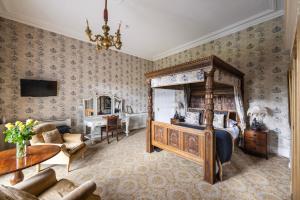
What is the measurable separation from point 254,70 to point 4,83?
22.5 feet

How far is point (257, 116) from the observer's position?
3.77 meters

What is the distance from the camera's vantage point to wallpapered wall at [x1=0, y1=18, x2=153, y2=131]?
3.59 metres

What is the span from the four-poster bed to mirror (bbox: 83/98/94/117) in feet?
8.29

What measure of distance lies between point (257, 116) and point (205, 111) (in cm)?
221

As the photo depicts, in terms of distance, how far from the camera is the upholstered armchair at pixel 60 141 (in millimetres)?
2770

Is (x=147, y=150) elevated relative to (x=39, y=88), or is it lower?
lower

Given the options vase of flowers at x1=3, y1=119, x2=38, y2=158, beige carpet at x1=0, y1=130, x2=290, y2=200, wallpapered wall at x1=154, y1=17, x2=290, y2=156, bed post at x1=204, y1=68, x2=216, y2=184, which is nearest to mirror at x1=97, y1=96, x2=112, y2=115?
beige carpet at x1=0, y1=130, x2=290, y2=200

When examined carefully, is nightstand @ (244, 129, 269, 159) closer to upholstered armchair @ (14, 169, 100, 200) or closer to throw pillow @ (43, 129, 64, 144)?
upholstered armchair @ (14, 169, 100, 200)

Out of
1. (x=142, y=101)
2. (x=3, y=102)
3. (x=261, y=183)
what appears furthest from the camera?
(x=142, y=101)

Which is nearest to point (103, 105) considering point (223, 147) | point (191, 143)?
point (191, 143)

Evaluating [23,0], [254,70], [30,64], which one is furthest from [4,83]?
[254,70]

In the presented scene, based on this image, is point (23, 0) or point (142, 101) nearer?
point (23, 0)

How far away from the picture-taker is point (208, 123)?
243cm

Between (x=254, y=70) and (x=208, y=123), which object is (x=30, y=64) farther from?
(x=254, y=70)
